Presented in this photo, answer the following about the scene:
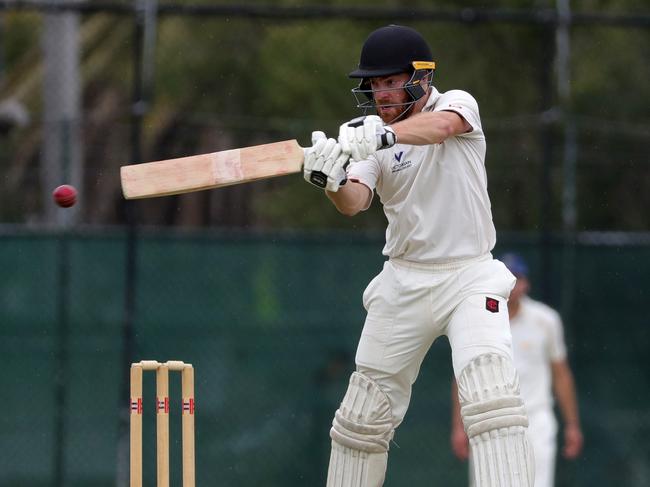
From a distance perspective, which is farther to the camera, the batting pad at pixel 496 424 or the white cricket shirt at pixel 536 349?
the white cricket shirt at pixel 536 349

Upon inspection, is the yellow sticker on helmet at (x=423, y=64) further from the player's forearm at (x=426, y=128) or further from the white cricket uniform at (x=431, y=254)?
the player's forearm at (x=426, y=128)

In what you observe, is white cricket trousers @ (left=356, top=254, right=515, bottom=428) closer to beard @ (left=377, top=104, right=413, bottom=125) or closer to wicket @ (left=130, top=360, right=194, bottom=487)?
beard @ (left=377, top=104, right=413, bottom=125)

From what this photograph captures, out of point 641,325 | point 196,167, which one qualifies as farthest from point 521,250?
point 196,167

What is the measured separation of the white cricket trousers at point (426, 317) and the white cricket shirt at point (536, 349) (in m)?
2.82

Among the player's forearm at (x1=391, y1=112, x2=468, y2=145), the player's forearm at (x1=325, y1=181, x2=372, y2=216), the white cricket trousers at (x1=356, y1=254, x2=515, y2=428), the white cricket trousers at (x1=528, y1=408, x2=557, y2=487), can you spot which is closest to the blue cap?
the white cricket trousers at (x1=528, y1=408, x2=557, y2=487)

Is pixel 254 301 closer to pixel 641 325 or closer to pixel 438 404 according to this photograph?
pixel 438 404

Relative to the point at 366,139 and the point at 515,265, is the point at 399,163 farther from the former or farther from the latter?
the point at 515,265

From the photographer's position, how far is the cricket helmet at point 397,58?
16.5 feet

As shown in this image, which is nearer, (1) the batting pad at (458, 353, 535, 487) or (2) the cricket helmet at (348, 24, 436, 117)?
(1) the batting pad at (458, 353, 535, 487)

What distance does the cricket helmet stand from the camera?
504 cm

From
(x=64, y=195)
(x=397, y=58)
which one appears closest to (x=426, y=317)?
(x=397, y=58)

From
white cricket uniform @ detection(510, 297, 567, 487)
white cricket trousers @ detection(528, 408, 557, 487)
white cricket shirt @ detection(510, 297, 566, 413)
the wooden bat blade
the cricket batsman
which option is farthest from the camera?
white cricket shirt @ detection(510, 297, 566, 413)

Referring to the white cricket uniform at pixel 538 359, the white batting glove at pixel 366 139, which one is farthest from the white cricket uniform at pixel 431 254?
the white cricket uniform at pixel 538 359

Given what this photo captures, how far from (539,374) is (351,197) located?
3265 millimetres
